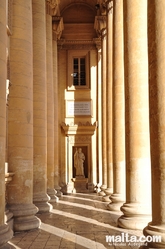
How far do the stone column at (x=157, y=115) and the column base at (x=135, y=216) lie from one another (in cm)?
448

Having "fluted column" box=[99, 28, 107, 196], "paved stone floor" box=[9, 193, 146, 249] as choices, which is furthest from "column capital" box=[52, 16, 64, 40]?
"paved stone floor" box=[9, 193, 146, 249]

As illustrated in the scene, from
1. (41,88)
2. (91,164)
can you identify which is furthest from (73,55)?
(41,88)

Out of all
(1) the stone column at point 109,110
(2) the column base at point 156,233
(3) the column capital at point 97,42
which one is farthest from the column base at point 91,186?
(2) the column base at point 156,233

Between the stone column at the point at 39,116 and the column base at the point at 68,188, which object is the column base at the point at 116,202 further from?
the column base at the point at 68,188

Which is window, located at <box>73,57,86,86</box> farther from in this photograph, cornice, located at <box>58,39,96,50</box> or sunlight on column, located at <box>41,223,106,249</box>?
sunlight on column, located at <box>41,223,106,249</box>

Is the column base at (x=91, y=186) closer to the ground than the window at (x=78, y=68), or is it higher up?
closer to the ground

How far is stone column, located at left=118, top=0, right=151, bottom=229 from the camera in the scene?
12.6 metres

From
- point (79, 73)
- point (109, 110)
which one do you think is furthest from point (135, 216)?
point (79, 73)

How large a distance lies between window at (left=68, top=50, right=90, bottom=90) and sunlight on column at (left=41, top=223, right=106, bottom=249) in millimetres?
22323

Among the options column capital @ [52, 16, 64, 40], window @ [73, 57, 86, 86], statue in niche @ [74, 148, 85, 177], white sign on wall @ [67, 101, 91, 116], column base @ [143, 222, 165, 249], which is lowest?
column base @ [143, 222, 165, 249]

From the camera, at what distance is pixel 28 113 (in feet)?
45.1

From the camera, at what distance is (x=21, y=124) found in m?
13.5

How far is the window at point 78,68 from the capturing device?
114 feet

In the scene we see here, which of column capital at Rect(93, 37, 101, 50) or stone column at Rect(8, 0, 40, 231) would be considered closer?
stone column at Rect(8, 0, 40, 231)
